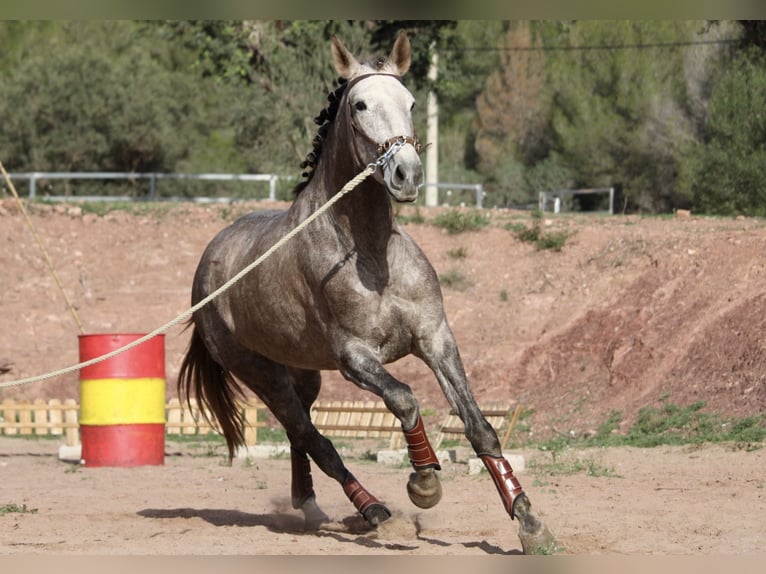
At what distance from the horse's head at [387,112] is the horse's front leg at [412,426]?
1163 mm

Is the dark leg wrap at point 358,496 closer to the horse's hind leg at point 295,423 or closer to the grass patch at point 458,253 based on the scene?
the horse's hind leg at point 295,423

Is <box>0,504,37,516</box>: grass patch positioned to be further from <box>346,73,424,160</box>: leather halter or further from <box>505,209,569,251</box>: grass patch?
<box>505,209,569,251</box>: grass patch

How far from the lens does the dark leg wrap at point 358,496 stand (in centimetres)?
790

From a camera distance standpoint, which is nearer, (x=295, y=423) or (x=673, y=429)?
(x=295, y=423)

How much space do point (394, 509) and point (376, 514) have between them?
1301mm

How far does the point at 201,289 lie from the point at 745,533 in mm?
4473

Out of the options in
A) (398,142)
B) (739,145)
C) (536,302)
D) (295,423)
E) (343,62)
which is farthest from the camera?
(739,145)

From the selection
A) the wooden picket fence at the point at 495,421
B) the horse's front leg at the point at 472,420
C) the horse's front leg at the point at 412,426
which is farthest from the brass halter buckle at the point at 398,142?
the wooden picket fence at the point at 495,421

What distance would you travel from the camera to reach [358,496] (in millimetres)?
7980

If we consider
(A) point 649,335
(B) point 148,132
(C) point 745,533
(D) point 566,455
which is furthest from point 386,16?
(B) point 148,132

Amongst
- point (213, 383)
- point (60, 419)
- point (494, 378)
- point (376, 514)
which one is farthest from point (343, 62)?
point (494, 378)

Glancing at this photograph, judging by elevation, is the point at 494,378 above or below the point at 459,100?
below

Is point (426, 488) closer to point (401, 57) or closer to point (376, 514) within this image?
point (376, 514)

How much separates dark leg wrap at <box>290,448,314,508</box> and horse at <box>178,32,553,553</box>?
375mm
